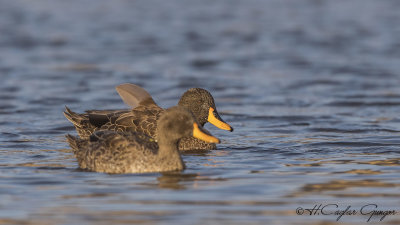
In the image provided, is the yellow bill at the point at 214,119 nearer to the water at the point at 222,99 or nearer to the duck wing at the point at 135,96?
the water at the point at 222,99

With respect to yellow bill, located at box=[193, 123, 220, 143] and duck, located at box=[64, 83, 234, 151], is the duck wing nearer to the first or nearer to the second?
duck, located at box=[64, 83, 234, 151]

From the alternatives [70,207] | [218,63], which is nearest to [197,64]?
[218,63]

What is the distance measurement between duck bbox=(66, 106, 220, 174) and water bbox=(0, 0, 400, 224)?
0.17 m

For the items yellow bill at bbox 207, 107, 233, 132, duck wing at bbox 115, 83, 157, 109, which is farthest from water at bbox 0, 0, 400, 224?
duck wing at bbox 115, 83, 157, 109

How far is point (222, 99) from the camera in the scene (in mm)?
17016

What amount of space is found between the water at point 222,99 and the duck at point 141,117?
15.7 inches

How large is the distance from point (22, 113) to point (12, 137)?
2.50m

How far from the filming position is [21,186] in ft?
29.3

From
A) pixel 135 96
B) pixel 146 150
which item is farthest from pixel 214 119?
pixel 146 150

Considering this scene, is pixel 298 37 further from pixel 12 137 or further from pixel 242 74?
pixel 12 137

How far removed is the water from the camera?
822cm

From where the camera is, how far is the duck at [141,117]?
11531mm

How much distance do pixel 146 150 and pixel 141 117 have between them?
1991 mm

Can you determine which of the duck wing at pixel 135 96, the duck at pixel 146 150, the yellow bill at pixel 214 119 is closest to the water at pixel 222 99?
Result: the duck at pixel 146 150
